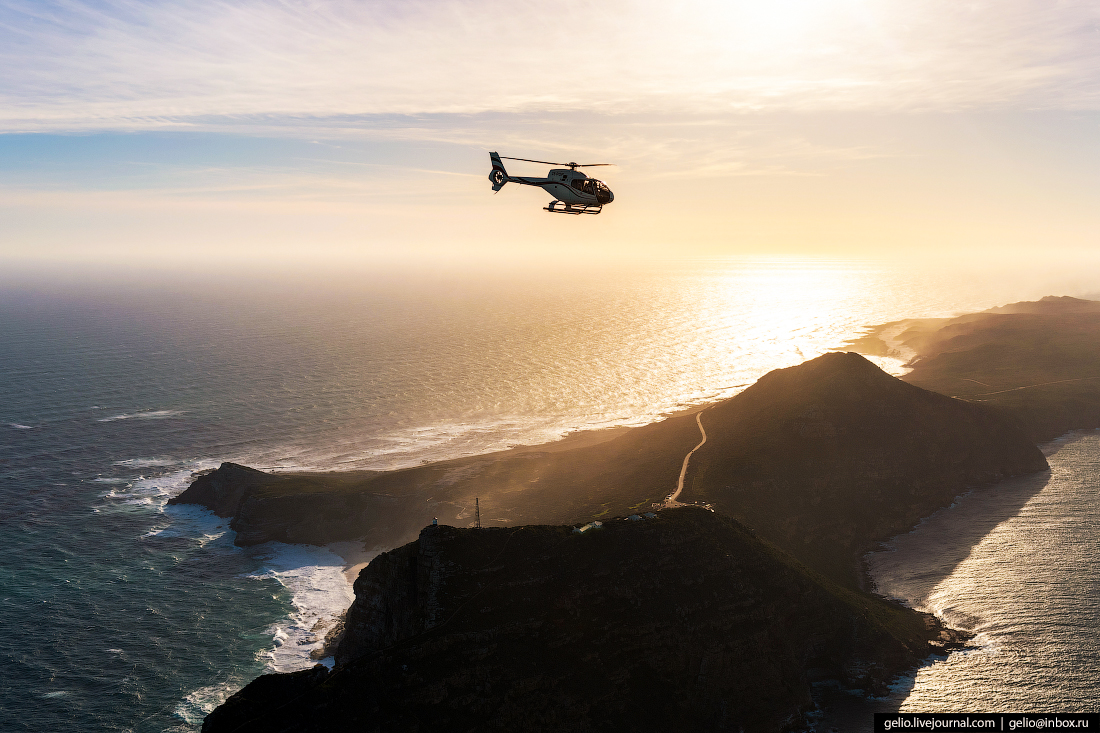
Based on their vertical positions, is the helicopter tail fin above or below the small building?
above

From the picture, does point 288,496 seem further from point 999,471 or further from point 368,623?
point 999,471

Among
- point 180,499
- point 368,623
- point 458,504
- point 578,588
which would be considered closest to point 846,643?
point 578,588

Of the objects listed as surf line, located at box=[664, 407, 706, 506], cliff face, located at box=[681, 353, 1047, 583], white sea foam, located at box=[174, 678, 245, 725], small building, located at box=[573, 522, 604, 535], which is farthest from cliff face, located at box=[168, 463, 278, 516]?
cliff face, located at box=[681, 353, 1047, 583]

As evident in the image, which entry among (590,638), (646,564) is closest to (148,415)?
(590,638)

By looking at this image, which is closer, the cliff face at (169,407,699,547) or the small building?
the small building

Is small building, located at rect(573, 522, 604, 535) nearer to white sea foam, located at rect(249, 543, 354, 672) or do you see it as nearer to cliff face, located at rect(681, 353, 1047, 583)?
cliff face, located at rect(681, 353, 1047, 583)

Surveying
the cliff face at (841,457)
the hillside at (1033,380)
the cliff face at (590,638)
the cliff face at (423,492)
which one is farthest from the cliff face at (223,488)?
the hillside at (1033,380)

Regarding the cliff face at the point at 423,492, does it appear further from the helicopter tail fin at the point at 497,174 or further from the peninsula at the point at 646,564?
the helicopter tail fin at the point at 497,174
